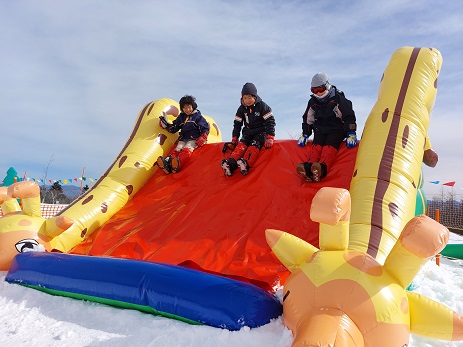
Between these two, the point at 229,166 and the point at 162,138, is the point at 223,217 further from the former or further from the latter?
the point at 162,138

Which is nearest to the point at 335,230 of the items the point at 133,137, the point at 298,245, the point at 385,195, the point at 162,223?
the point at 298,245

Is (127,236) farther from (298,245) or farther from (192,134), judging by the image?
(298,245)

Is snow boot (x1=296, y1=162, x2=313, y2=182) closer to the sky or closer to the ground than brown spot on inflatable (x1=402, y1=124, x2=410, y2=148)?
closer to the ground

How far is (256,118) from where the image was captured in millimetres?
3994

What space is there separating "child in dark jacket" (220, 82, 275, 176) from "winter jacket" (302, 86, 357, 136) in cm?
48

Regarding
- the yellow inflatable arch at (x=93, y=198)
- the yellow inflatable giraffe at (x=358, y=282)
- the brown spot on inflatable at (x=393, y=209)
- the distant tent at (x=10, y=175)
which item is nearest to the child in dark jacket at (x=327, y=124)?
the brown spot on inflatable at (x=393, y=209)

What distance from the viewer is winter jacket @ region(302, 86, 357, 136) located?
3393 millimetres

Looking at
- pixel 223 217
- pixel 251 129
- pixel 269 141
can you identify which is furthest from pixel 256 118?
pixel 223 217

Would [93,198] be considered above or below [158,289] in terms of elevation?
above

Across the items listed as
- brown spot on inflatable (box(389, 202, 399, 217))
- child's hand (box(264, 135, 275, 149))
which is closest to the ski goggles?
child's hand (box(264, 135, 275, 149))

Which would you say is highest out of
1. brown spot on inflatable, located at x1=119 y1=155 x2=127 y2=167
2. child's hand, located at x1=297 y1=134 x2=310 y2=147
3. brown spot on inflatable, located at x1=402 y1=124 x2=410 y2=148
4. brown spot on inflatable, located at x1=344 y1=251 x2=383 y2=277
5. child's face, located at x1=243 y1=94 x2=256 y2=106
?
child's face, located at x1=243 y1=94 x2=256 y2=106

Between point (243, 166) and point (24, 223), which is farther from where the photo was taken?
point (243, 166)

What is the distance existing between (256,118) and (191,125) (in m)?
0.87

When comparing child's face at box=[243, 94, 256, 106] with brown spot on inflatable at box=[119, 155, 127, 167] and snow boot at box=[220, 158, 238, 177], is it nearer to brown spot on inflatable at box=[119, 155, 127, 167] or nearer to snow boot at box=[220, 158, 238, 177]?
snow boot at box=[220, 158, 238, 177]
